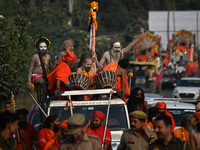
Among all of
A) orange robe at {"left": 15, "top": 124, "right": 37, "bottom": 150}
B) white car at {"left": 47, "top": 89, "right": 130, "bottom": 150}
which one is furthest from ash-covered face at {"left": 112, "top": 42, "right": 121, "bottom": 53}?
orange robe at {"left": 15, "top": 124, "right": 37, "bottom": 150}

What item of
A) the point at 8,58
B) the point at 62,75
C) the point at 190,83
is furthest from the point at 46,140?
the point at 190,83

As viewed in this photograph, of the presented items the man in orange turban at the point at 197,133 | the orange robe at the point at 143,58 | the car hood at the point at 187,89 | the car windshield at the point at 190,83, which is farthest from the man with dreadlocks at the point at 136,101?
the orange robe at the point at 143,58

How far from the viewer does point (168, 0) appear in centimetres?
9375

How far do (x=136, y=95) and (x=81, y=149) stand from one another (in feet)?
11.8

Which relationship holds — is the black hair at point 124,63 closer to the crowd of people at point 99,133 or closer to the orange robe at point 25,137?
the crowd of people at point 99,133

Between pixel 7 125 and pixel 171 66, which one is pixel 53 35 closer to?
pixel 171 66

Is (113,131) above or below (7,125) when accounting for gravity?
below

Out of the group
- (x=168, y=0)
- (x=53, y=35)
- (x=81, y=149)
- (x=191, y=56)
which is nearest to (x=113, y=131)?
(x=81, y=149)

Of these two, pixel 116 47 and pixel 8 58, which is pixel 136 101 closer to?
pixel 116 47

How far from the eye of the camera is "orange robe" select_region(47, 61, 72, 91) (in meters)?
10.2

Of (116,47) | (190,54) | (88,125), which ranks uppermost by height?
(116,47)

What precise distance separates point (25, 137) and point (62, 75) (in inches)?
79.9

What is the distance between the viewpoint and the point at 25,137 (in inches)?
332

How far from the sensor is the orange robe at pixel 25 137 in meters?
8.34
